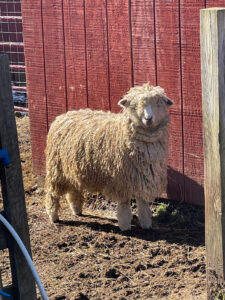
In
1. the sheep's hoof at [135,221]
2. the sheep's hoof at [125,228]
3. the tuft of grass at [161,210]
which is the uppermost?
the tuft of grass at [161,210]

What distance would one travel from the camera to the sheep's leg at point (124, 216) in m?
6.44

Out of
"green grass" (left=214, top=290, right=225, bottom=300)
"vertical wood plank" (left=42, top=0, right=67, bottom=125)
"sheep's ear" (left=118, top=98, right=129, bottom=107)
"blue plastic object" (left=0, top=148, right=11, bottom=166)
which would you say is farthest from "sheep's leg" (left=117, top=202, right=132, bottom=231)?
"blue plastic object" (left=0, top=148, right=11, bottom=166)

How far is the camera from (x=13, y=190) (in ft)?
9.79

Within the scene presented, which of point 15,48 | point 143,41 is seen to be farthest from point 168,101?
point 15,48

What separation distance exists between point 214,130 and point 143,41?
336cm

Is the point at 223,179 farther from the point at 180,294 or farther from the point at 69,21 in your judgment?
the point at 69,21

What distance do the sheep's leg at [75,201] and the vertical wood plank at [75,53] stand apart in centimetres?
104

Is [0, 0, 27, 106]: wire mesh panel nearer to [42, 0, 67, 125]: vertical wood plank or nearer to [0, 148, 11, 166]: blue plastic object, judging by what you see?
[42, 0, 67, 125]: vertical wood plank

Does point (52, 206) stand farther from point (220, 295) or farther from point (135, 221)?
point (220, 295)

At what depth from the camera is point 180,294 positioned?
4.83 meters

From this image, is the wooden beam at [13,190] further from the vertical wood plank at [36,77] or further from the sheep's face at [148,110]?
the vertical wood plank at [36,77]

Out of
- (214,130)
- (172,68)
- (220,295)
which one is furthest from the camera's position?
(172,68)

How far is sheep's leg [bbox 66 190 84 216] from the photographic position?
7.04m

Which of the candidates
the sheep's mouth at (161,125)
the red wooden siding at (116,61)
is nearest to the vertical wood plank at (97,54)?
the red wooden siding at (116,61)
